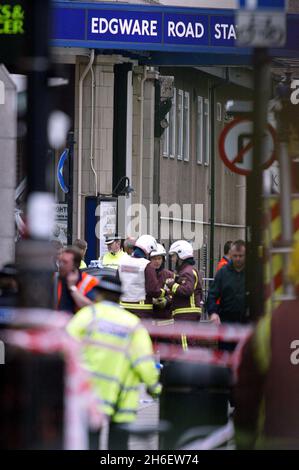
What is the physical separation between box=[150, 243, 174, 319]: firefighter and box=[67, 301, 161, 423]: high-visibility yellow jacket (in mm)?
10029

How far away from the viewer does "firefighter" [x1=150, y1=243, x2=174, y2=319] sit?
20.4 m

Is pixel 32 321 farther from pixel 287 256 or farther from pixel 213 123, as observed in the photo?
pixel 213 123

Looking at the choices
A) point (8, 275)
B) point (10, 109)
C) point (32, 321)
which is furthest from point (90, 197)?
point (32, 321)

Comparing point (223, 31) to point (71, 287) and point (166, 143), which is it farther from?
point (166, 143)

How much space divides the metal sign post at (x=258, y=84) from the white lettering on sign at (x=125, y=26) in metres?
18.2

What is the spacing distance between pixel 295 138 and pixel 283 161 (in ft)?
1.73

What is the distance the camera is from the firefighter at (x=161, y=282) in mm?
20391

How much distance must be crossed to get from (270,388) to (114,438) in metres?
1.05

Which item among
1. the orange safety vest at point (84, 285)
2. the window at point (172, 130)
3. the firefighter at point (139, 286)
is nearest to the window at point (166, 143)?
the window at point (172, 130)

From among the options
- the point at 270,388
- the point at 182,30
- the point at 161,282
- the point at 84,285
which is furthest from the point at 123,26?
the point at 270,388

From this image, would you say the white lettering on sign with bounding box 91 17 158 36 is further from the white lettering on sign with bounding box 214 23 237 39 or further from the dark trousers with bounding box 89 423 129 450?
the dark trousers with bounding box 89 423 129 450

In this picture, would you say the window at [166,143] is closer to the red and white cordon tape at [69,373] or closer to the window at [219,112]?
the window at [219,112]

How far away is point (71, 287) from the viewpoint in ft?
44.9

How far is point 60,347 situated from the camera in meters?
8.34
